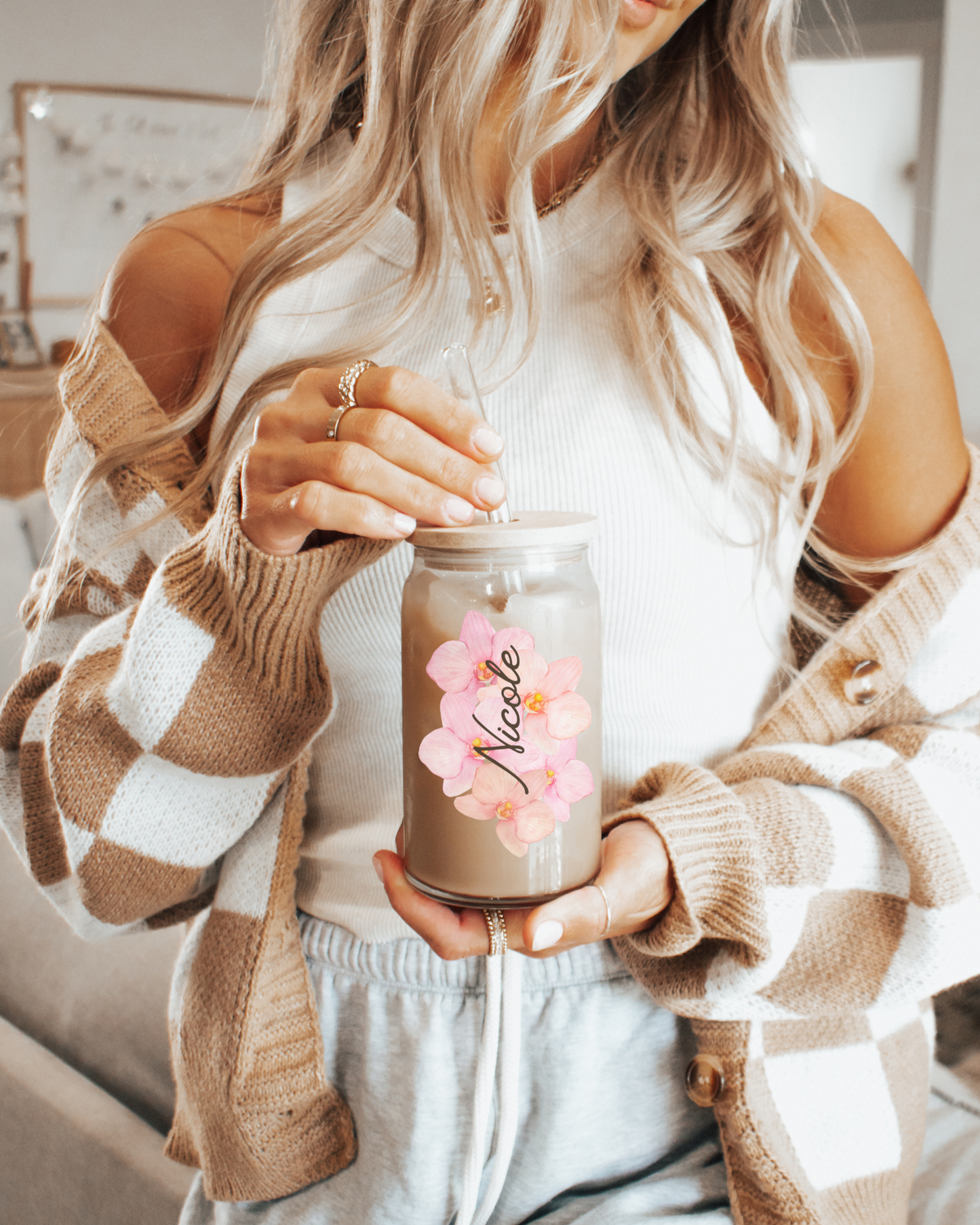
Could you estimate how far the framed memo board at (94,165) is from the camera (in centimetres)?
236

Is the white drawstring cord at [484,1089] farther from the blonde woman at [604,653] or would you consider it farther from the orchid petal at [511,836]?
the orchid petal at [511,836]

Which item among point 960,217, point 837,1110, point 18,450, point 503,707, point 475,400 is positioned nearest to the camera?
point 503,707

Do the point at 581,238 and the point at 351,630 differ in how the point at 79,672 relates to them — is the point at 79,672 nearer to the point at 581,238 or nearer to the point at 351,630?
the point at 351,630

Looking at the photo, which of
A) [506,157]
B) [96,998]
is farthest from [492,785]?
[96,998]

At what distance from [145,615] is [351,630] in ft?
0.53

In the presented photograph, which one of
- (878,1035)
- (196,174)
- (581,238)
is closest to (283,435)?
(581,238)

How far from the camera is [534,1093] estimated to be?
648 mm

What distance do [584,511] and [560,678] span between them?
9.1 inches

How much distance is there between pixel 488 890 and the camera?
1.54ft

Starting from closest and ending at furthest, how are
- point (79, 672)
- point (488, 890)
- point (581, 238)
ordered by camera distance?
point (488, 890) → point (79, 672) → point (581, 238)

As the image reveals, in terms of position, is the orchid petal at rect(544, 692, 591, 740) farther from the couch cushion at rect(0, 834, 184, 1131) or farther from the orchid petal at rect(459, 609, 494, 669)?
the couch cushion at rect(0, 834, 184, 1131)

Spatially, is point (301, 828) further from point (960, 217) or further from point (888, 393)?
point (960, 217)

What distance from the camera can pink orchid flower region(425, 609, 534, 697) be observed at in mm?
442

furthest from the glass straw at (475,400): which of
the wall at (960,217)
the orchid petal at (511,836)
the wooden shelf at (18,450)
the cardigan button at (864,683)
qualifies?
the wooden shelf at (18,450)
